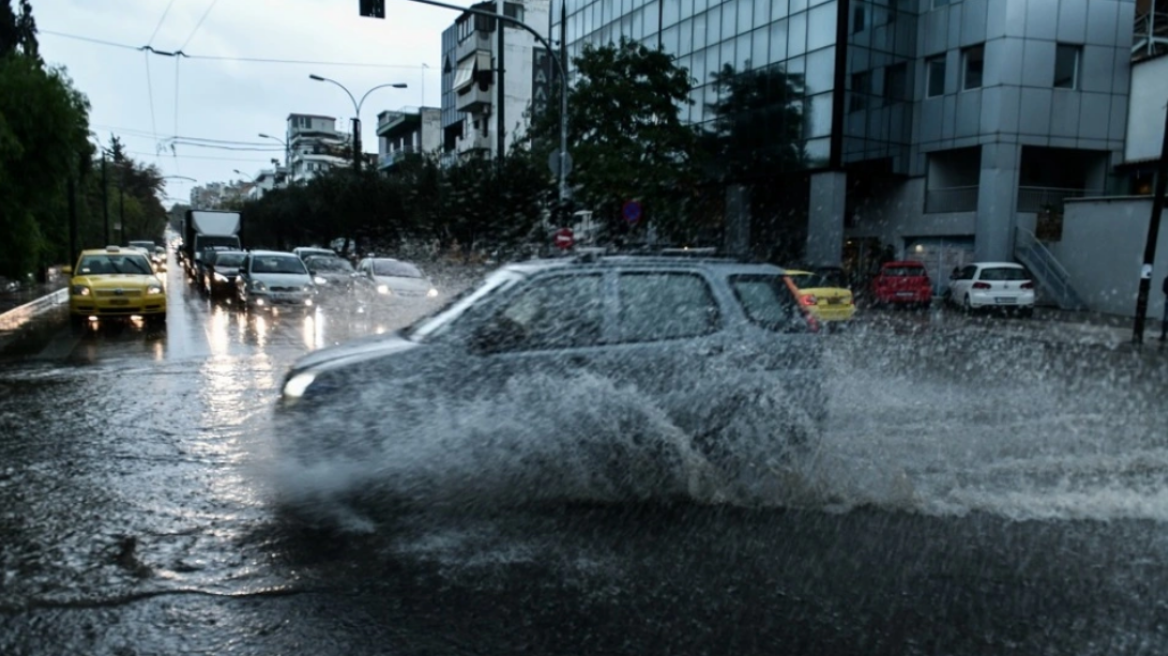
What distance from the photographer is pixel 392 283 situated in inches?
809

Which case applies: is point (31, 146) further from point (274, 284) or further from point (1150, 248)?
point (1150, 248)

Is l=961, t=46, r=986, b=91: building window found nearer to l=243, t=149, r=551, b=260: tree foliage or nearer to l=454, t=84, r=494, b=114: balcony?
l=243, t=149, r=551, b=260: tree foliage

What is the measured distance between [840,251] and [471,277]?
44.3 ft

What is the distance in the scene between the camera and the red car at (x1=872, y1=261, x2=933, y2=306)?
25812 millimetres

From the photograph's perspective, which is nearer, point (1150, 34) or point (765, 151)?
point (1150, 34)

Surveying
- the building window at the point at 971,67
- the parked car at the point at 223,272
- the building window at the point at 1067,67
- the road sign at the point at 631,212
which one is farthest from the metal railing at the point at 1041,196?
the parked car at the point at 223,272

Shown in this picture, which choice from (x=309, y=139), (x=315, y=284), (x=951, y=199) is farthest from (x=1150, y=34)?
(x=309, y=139)

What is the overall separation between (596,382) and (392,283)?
15.7 metres

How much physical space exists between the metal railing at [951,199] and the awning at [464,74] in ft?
123

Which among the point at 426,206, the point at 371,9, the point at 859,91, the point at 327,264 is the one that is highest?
the point at 859,91

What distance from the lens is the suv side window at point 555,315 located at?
5.59 meters

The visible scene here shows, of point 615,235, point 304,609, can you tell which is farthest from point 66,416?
point 615,235

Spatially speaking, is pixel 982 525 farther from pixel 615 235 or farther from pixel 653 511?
pixel 615 235

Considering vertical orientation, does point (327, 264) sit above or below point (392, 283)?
above
